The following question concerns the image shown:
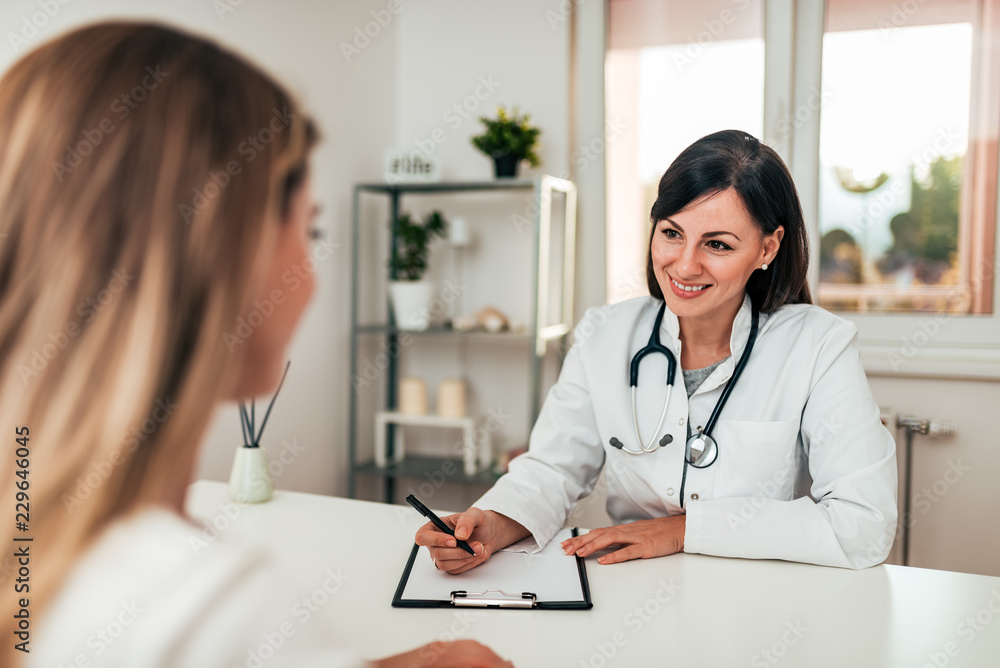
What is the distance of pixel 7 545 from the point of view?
41cm

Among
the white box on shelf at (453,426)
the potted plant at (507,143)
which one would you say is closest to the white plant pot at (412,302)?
the white box on shelf at (453,426)

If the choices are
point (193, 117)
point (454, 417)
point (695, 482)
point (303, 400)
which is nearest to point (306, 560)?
point (695, 482)

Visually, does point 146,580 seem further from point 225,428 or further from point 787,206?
point 225,428

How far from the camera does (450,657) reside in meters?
0.76

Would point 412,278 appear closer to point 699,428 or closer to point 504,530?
point 699,428

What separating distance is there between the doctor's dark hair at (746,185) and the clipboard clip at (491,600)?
2.63 ft

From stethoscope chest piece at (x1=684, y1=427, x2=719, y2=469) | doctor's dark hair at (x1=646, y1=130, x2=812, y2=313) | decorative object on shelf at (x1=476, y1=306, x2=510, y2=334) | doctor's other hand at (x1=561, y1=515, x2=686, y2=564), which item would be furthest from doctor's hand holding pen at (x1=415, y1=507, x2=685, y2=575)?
decorative object on shelf at (x1=476, y1=306, x2=510, y2=334)

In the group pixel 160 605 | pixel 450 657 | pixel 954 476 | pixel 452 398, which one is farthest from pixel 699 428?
pixel 954 476

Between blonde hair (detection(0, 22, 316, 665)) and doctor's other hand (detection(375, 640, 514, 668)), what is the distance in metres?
0.41

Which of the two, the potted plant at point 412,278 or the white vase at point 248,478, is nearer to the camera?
the white vase at point 248,478

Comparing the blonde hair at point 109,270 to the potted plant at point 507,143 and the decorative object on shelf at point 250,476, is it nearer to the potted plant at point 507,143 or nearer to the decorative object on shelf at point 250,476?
the decorative object on shelf at point 250,476

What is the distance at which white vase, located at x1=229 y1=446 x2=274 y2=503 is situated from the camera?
4.65ft

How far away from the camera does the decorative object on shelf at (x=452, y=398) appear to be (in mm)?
2738

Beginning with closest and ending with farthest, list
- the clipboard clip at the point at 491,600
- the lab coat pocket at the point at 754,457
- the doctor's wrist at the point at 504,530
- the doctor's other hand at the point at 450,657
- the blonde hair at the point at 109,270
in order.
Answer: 1. the blonde hair at the point at 109,270
2. the doctor's other hand at the point at 450,657
3. the clipboard clip at the point at 491,600
4. the doctor's wrist at the point at 504,530
5. the lab coat pocket at the point at 754,457
